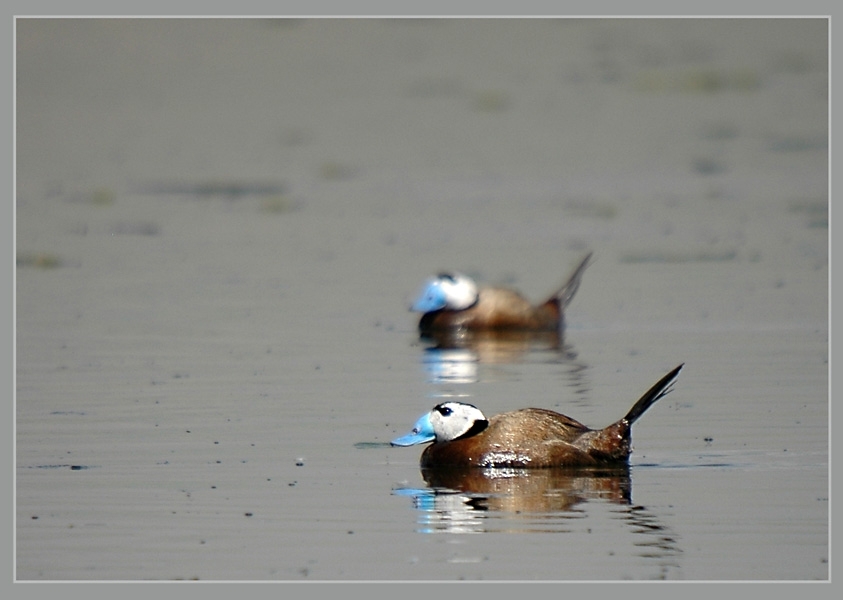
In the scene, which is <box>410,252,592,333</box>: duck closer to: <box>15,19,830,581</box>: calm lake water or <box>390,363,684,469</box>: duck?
<box>15,19,830,581</box>: calm lake water

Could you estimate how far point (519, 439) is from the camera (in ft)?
32.5

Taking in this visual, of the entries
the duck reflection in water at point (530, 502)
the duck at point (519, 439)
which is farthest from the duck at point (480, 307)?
the duck reflection in water at point (530, 502)

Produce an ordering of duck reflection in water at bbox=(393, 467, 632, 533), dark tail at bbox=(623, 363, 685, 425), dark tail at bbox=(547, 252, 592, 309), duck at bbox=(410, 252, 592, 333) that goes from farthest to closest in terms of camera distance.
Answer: dark tail at bbox=(547, 252, 592, 309) < duck at bbox=(410, 252, 592, 333) < dark tail at bbox=(623, 363, 685, 425) < duck reflection in water at bbox=(393, 467, 632, 533)

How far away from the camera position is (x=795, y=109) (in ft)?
84.3

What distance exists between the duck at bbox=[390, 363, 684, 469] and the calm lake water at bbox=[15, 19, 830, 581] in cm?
14

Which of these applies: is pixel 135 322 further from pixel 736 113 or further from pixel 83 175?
pixel 736 113

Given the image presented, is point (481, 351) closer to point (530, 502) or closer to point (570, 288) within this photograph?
point (570, 288)

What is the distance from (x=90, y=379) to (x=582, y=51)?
18.9 m

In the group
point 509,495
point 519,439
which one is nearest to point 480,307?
point 519,439

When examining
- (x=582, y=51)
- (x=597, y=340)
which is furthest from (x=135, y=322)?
(x=582, y=51)

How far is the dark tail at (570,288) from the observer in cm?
1490

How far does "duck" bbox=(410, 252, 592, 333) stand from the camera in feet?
48.2

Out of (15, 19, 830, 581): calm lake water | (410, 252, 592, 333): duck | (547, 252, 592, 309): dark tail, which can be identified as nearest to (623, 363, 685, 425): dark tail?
(15, 19, 830, 581): calm lake water

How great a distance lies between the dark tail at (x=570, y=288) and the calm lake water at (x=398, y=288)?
9.8 inches
